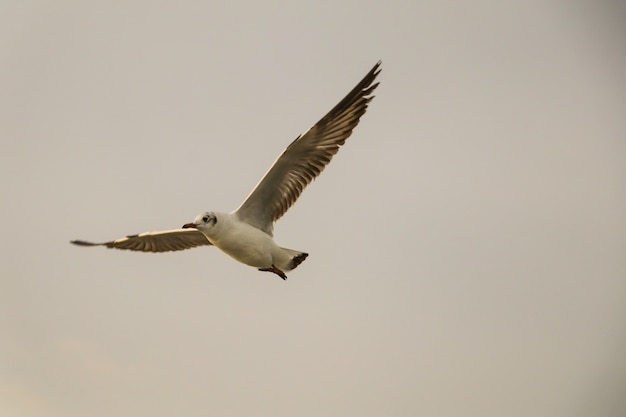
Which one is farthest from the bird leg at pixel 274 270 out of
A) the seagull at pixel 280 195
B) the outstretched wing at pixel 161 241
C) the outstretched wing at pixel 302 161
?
the outstretched wing at pixel 161 241

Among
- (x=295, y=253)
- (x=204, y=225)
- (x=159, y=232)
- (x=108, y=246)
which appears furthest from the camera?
(x=108, y=246)

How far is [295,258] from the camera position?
11.6 m

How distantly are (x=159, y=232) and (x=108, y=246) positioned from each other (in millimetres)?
1381

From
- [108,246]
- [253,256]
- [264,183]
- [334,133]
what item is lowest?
[108,246]

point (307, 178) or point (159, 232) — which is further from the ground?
point (307, 178)

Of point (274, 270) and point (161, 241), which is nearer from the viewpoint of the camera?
point (274, 270)

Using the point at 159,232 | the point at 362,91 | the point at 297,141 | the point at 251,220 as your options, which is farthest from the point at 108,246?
the point at 362,91

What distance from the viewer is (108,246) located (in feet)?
44.2

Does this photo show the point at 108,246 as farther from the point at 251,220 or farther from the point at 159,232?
the point at 251,220

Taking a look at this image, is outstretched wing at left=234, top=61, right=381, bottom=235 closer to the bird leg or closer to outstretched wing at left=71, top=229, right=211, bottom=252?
the bird leg

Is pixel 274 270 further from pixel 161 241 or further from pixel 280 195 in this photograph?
pixel 161 241

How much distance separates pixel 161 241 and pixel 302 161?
296 centimetres

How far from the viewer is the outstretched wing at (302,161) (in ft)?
36.7

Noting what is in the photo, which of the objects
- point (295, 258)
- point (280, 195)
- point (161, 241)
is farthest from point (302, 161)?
point (161, 241)
